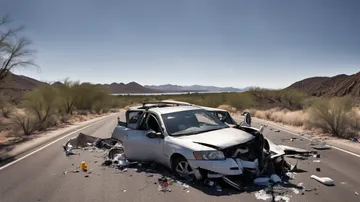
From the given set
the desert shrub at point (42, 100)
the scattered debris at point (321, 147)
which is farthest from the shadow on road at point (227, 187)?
the desert shrub at point (42, 100)

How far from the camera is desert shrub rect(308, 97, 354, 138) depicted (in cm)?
1633

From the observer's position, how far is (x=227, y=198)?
19.0ft

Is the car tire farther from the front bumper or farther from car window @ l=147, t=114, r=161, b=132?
car window @ l=147, t=114, r=161, b=132

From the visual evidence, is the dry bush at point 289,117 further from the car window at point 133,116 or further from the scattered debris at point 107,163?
the scattered debris at point 107,163

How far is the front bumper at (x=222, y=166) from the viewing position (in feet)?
20.4

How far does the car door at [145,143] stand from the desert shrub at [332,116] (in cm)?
1122

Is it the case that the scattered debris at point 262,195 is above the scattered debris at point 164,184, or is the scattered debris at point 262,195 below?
above

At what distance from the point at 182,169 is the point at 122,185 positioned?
1.33 meters

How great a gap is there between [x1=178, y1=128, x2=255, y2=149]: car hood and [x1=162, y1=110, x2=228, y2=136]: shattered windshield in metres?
0.38

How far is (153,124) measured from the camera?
27.9ft

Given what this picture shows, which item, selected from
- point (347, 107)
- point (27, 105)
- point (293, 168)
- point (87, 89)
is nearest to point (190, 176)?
point (293, 168)

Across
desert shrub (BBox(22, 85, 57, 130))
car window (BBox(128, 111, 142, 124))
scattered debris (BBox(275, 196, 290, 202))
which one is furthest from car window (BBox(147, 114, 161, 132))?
desert shrub (BBox(22, 85, 57, 130))

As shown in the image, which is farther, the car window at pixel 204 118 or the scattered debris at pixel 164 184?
the car window at pixel 204 118

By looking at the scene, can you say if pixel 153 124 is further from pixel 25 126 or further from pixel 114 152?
pixel 25 126
